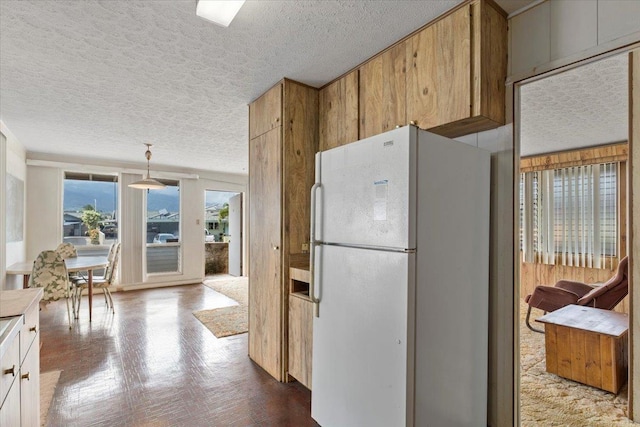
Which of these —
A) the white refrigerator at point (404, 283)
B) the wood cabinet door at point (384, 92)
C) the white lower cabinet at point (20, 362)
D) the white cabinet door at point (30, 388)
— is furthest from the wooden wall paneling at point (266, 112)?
the white cabinet door at point (30, 388)

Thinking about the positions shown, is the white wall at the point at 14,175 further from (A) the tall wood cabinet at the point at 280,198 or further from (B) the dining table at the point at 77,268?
(A) the tall wood cabinet at the point at 280,198

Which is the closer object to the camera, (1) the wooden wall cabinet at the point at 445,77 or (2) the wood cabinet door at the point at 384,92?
(1) the wooden wall cabinet at the point at 445,77

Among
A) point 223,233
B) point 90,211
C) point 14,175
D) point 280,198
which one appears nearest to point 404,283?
point 280,198

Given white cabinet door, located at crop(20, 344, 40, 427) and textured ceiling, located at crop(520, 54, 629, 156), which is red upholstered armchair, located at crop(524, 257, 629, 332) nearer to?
textured ceiling, located at crop(520, 54, 629, 156)

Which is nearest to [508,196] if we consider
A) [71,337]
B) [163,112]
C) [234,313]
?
[163,112]

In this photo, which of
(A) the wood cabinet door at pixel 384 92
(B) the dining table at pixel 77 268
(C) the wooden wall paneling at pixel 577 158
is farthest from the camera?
(C) the wooden wall paneling at pixel 577 158

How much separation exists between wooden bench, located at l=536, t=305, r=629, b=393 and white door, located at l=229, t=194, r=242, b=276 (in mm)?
6194

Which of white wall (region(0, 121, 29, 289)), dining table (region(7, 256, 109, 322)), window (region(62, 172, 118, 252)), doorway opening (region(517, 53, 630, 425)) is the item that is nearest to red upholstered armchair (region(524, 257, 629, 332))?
doorway opening (region(517, 53, 630, 425))

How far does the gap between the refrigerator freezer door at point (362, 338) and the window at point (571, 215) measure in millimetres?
4724

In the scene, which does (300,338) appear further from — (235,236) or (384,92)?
(235,236)

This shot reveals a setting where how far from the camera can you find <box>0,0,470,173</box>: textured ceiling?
1824 millimetres

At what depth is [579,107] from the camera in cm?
312

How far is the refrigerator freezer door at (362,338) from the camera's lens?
57.4 inches

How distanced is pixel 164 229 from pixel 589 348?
696 cm
